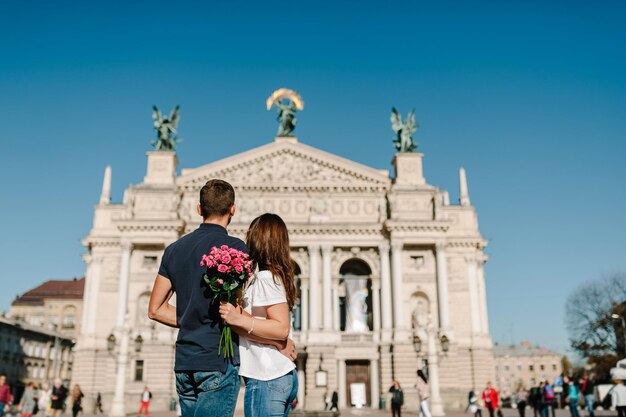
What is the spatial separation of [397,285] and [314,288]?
21.8ft

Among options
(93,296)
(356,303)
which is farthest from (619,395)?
(93,296)

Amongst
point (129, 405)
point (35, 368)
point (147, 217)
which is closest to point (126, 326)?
point (129, 405)

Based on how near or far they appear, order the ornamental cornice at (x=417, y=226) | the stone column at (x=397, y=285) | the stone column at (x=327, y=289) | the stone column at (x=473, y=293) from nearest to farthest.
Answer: the stone column at (x=397, y=285) → the stone column at (x=327, y=289) → the ornamental cornice at (x=417, y=226) → the stone column at (x=473, y=293)

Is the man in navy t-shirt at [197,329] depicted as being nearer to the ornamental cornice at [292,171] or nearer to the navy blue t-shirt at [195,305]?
the navy blue t-shirt at [195,305]

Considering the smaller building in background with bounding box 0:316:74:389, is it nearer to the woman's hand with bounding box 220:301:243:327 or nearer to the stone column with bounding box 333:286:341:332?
the stone column with bounding box 333:286:341:332

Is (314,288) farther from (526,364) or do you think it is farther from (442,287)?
(526,364)

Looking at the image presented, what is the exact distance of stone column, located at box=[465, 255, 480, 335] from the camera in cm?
4984

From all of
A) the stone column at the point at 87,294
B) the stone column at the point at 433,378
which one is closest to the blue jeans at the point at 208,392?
the stone column at the point at 433,378

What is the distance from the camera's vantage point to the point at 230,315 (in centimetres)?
450

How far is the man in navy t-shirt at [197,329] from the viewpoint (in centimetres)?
456

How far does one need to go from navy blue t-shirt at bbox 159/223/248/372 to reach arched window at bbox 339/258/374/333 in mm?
44750

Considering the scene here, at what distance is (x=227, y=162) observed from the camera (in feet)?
169

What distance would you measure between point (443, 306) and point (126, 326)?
2420cm

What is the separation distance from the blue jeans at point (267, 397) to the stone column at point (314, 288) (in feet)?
142
